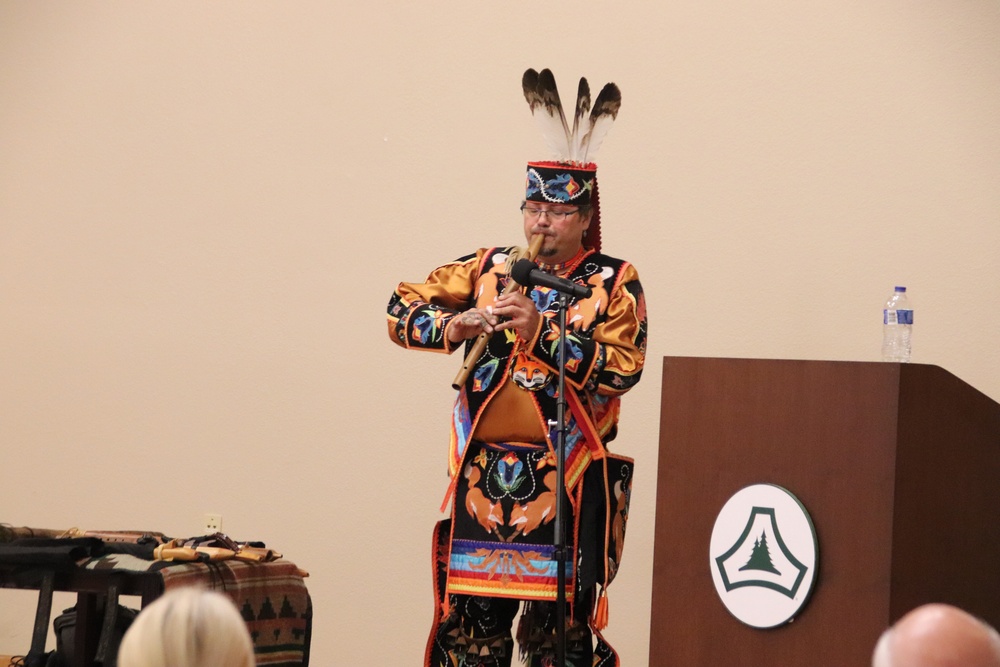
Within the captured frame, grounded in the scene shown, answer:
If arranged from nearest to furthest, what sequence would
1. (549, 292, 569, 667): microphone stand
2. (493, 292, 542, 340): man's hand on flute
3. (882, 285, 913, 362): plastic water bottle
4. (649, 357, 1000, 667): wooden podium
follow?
(649, 357, 1000, 667): wooden podium → (549, 292, 569, 667): microphone stand → (493, 292, 542, 340): man's hand on flute → (882, 285, 913, 362): plastic water bottle

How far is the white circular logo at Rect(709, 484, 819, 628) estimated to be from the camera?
2.87 metres

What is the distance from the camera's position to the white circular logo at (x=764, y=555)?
2.87 m

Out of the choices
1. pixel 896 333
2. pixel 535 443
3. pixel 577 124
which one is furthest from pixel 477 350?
pixel 896 333

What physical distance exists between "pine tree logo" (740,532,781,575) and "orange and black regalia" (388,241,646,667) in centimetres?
42

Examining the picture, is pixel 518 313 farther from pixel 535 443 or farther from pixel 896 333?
pixel 896 333

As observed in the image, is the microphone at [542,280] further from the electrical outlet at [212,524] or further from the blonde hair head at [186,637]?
the blonde hair head at [186,637]

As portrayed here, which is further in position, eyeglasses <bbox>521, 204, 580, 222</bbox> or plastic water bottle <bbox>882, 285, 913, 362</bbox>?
plastic water bottle <bbox>882, 285, 913, 362</bbox>

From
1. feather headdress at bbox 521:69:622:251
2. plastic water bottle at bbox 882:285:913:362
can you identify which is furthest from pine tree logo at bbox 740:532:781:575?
plastic water bottle at bbox 882:285:913:362

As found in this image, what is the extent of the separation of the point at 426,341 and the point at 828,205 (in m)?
1.87

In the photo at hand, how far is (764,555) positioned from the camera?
290cm

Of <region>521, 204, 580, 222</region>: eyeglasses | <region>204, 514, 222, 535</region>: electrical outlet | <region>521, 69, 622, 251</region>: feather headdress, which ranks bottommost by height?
<region>204, 514, 222, 535</region>: electrical outlet

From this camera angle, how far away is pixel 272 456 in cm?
513

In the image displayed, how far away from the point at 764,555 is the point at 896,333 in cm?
161

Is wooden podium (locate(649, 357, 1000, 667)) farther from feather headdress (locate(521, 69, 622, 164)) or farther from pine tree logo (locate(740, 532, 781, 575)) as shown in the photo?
feather headdress (locate(521, 69, 622, 164))
